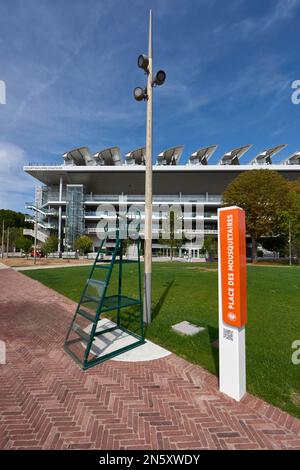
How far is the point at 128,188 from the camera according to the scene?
175 ft

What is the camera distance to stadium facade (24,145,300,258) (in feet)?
152

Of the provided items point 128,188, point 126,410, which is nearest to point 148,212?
point 126,410

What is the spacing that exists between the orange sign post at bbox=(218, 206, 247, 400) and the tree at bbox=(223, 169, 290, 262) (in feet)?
91.3

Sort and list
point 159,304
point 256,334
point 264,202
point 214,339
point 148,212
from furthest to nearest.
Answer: point 264,202 → point 159,304 → point 148,212 → point 256,334 → point 214,339

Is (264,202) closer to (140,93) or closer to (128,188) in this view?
(140,93)

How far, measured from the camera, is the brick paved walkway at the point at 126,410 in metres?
2.50

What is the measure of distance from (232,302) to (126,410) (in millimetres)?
1997

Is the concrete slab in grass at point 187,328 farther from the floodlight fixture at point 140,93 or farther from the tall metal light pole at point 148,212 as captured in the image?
the floodlight fixture at point 140,93

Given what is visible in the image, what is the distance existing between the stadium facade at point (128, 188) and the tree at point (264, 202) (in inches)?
613

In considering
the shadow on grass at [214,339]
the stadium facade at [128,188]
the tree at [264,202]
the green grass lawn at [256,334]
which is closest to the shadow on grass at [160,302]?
the green grass lawn at [256,334]

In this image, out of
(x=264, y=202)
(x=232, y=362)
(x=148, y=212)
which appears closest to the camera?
(x=232, y=362)

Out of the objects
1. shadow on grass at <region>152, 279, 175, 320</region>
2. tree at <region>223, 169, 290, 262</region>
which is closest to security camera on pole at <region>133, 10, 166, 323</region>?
shadow on grass at <region>152, 279, 175, 320</region>

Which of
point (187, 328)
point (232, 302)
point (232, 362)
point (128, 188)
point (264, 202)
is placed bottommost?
point (187, 328)
